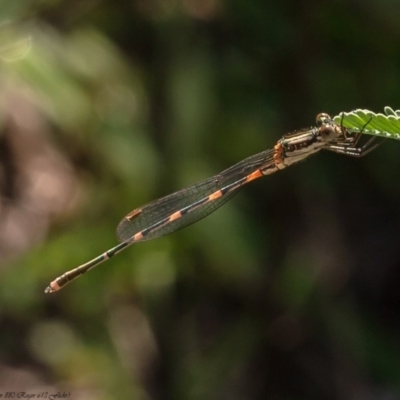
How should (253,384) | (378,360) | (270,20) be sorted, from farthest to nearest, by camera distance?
(253,384) → (378,360) → (270,20)

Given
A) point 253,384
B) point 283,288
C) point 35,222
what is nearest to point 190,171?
point 283,288

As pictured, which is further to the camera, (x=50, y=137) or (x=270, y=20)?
(x=50, y=137)

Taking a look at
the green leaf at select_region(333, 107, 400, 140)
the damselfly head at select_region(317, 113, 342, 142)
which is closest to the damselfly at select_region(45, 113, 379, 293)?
the damselfly head at select_region(317, 113, 342, 142)

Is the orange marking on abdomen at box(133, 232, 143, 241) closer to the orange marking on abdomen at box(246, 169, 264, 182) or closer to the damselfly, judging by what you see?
the damselfly

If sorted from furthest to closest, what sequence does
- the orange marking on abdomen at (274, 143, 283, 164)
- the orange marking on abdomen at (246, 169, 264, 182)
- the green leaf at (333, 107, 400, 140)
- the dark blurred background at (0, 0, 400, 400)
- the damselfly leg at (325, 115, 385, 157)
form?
the dark blurred background at (0, 0, 400, 400)
the orange marking on abdomen at (246, 169, 264, 182)
the orange marking on abdomen at (274, 143, 283, 164)
the damselfly leg at (325, 115, 385, 157)
the green leaf at (333, 107, 400, 140)

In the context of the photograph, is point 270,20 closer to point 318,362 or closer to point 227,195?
point 227,195

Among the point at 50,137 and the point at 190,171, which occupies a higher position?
the point at 50,137

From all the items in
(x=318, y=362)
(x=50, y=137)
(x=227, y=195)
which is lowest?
(x=318, y=362)
